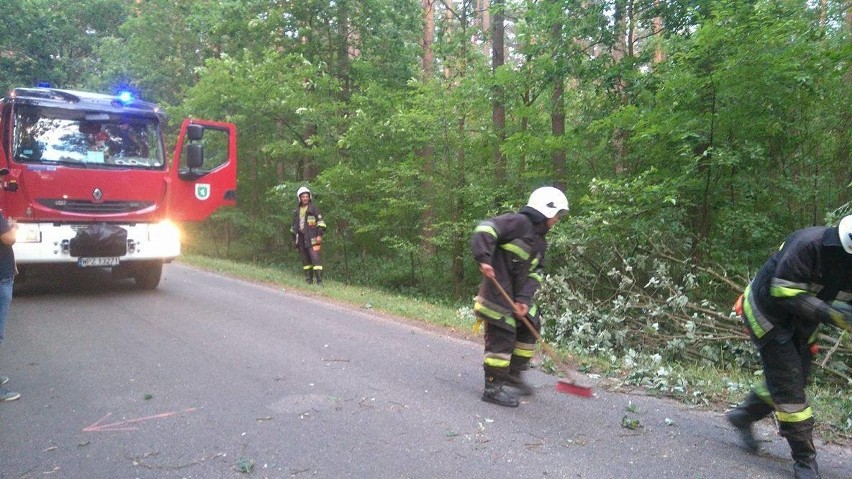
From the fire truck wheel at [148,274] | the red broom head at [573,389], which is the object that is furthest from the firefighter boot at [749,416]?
the fire truck wheel at [148,274]

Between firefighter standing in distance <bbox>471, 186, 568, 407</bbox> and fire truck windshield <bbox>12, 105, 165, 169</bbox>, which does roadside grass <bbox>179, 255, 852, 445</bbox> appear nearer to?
firefighter standing in distance <bbox>471, 186, 568, 407</bbox>

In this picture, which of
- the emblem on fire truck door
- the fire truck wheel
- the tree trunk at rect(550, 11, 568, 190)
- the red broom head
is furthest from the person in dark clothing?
the tree trunk at rect(550, 11, 568, 190)

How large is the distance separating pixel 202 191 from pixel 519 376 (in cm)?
686

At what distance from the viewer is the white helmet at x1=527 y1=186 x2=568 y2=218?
16.9ft

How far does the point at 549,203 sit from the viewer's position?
16.8ft

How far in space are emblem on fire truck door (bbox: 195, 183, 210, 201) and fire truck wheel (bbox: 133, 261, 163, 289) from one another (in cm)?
136

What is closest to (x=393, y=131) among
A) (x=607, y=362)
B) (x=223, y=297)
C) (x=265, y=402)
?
(x=223, y=297)

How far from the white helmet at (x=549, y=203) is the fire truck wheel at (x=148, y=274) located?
764 centimetres

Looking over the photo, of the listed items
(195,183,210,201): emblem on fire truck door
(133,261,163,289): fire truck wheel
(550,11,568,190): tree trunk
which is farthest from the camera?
(550,11,568,190): tree trunk

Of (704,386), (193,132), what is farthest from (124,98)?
(704,386)

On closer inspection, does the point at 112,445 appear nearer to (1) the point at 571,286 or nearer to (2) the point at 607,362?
(2) the point at 607,362

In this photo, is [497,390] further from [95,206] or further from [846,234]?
[95,206]

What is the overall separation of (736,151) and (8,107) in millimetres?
10325

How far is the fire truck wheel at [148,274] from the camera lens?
10773 millimetres
